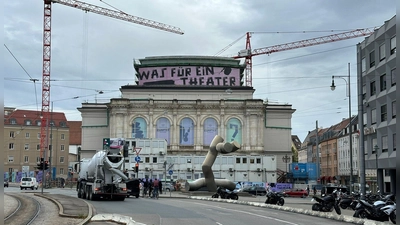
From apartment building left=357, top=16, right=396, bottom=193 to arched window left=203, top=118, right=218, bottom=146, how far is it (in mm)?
58784

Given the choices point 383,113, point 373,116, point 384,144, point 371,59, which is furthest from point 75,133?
point 383,113

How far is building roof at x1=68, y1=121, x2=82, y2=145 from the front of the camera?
144750mm

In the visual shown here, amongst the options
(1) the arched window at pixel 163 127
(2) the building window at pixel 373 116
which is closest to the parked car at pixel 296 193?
(2) the building window at pixel 373 116

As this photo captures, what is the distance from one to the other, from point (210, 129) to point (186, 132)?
5.02 meters

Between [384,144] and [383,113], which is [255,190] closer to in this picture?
[384,144]

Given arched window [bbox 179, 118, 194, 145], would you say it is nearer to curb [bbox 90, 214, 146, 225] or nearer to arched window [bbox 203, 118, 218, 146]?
arched window [bbox 203, 118, 218, 146]

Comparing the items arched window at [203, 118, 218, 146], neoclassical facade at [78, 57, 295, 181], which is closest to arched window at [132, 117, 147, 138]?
neoclassical facade at [78, 57, 295, 181]

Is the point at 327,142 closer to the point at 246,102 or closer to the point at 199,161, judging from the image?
the point at 246,102

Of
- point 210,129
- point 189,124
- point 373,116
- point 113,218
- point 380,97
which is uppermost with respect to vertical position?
point 189,124

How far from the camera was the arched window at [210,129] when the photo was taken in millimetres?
107312

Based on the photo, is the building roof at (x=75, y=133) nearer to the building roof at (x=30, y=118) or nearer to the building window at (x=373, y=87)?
the building roof at (x=30, y=118)

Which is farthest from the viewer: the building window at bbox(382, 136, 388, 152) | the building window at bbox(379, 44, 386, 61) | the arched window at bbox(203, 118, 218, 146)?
the arched window at bbox(203, 118, 218, 146)

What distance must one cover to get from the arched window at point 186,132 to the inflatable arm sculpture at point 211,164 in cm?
→ 5035

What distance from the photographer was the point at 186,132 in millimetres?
107500
